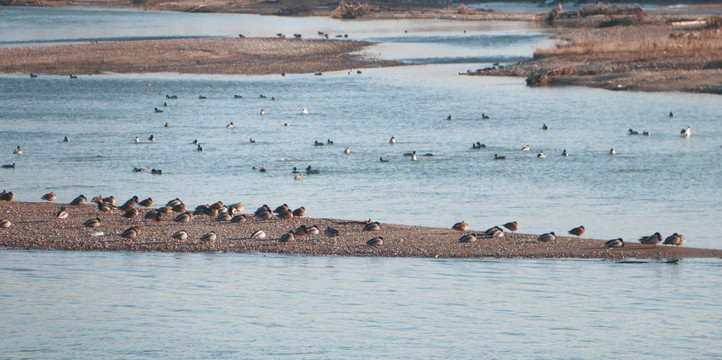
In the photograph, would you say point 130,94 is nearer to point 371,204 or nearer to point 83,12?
point 371,204

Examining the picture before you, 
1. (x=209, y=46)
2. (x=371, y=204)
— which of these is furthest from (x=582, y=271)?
(x=209, y=46)

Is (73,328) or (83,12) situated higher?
(83,12)

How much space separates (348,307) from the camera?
602 inches

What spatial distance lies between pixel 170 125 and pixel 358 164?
11.1 meters

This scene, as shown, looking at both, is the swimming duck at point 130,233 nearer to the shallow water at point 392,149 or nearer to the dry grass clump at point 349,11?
the shallow water at point 392,149

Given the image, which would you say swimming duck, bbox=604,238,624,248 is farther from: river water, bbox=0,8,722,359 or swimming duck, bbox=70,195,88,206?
swimming duck, bbox=70,195,88,206

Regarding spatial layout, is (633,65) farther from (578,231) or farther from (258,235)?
(258,235)

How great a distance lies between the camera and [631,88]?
4650 centimetres

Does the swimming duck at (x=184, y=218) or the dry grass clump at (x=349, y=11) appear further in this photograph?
the dry grass clump at (x=349, y=11)

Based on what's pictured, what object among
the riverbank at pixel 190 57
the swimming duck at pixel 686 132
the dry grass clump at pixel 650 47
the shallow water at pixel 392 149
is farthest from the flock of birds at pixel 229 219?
the dry grass clump at pixel 650 47

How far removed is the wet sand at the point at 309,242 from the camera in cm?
1820

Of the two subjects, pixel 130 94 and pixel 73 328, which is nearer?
pixel 73 328

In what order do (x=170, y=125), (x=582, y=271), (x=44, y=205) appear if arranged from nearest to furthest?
(x=582, y=271), (x=44, y=205), (x=170, y=125)

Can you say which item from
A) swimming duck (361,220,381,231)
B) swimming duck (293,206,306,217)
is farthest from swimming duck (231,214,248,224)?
swimming duck (361,220,381,231)
